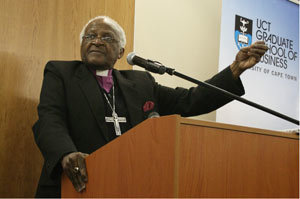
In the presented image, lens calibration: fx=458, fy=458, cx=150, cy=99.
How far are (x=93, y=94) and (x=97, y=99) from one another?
4 cm

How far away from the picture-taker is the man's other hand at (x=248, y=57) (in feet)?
7.46

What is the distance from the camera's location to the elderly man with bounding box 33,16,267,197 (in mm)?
2096

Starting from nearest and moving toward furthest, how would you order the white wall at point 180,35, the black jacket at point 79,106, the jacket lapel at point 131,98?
1. the black jacket at point 79,106
2. the jacket lapel at point 131,98
3. the white wall at point 180,35

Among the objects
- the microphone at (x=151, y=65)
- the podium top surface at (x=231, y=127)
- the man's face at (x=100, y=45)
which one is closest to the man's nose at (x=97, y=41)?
the man's face at (x=100, y=45)

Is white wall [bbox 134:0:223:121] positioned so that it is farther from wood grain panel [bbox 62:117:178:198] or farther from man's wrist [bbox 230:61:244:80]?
wood grain panel [bbox 62:117:178:198]

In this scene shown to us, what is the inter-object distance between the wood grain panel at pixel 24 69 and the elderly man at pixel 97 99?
35cm

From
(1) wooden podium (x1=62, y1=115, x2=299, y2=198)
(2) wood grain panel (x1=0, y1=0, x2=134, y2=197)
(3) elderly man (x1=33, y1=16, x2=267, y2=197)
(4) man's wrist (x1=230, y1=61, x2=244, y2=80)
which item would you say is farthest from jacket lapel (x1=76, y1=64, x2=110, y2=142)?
(4) man's wrist (x1=230, y1=61, x2=244, y2=80)

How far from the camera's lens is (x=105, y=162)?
1.67m

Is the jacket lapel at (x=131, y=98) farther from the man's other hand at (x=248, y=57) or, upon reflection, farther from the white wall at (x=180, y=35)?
the white wall at (x=180, y=35)

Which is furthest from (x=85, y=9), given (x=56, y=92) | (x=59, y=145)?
(x=59, y=145)

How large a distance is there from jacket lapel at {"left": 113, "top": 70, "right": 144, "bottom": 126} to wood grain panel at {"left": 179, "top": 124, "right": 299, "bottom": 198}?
3.23 feet

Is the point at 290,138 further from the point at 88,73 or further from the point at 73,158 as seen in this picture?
the point at 88,73

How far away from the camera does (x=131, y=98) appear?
103 inches

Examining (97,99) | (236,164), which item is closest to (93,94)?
(97,99)
